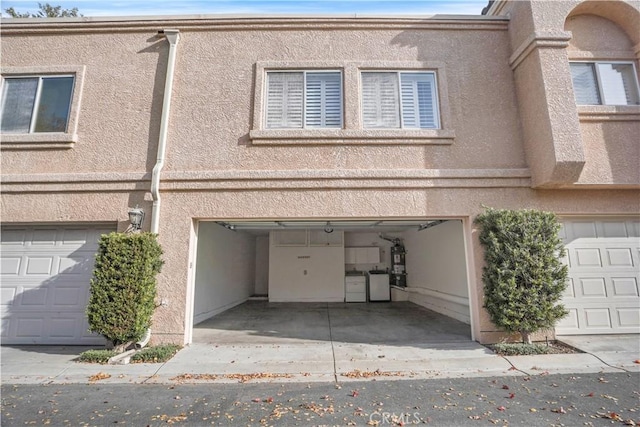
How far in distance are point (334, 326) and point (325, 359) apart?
2467mm

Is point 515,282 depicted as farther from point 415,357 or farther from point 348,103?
point 348,103

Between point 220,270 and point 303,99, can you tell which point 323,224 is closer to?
point 303,99

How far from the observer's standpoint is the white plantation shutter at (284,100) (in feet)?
21.7

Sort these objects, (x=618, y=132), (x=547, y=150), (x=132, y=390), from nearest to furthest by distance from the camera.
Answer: (x=132, y=390)
(x=547, y=150)
(x=618, y=132)

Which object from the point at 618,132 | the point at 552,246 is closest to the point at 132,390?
the point at 552,246

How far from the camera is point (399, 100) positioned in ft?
21.8

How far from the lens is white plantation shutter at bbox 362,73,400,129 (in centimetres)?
659

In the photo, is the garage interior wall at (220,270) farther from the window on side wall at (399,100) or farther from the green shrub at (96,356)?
the window on side wall at (399,100)

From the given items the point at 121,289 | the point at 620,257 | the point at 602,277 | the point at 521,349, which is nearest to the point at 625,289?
the point at 602,277

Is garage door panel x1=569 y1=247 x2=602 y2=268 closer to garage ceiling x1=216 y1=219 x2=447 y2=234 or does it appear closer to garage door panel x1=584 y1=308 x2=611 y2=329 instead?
garage door panel x1=584 y1=308 x2=611 y2=329

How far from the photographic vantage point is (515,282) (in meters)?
5.35

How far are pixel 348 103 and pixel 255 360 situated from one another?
5.29m

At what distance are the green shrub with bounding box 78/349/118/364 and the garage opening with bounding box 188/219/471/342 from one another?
202cm

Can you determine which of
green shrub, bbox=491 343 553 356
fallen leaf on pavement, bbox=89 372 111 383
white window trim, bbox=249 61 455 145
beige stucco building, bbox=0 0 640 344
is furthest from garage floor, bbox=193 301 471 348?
white window trim, bbox=249 61 455 145
